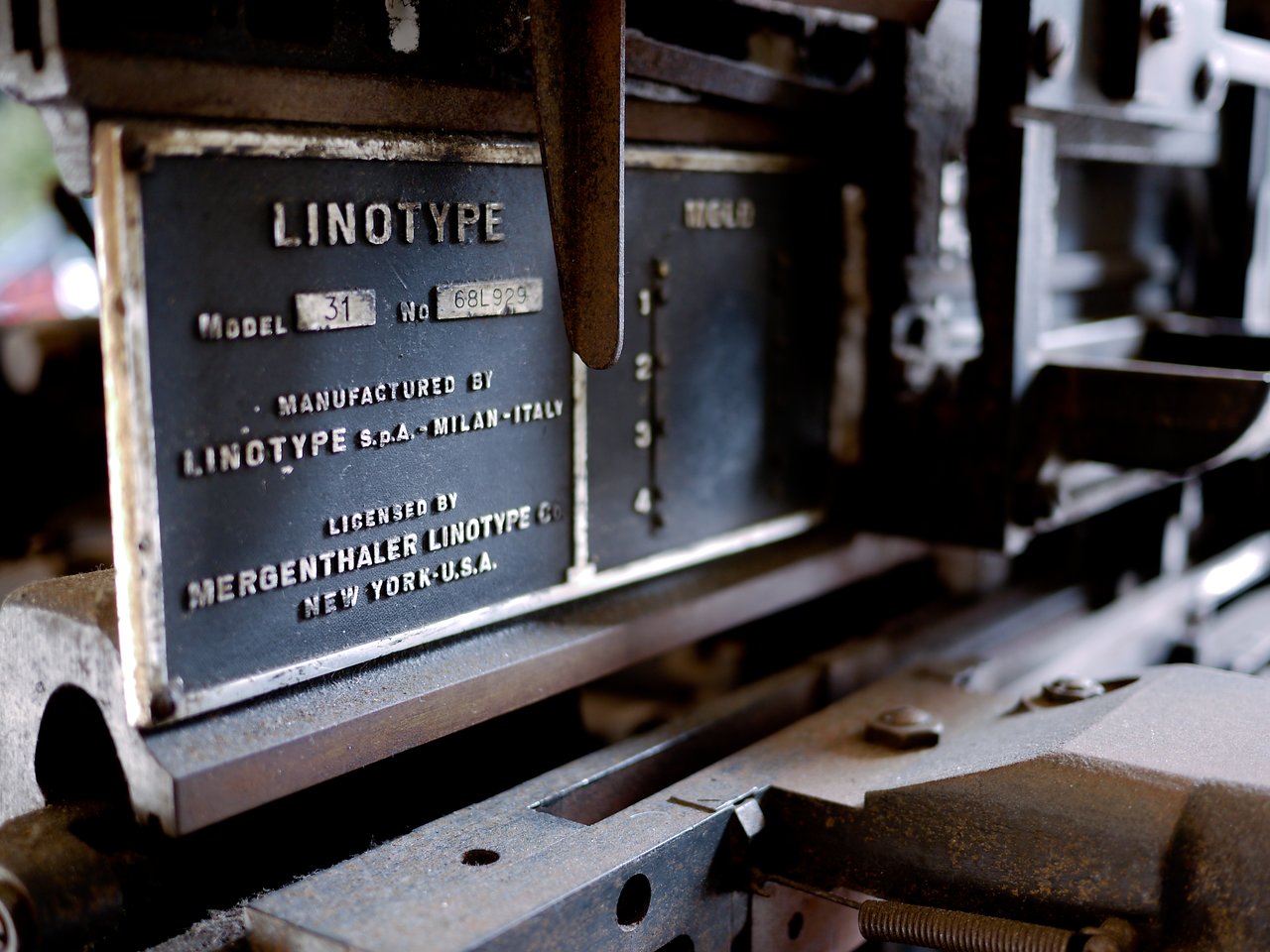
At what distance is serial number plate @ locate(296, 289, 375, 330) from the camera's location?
3.60 ft

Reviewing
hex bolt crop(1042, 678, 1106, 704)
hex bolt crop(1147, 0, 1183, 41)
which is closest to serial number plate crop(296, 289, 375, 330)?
hex bolt crop(1042, 678, 1106, 704)

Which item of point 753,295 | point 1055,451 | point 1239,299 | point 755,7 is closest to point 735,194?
point 753,295

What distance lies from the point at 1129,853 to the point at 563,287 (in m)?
0.70

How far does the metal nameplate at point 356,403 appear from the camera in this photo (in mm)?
1009

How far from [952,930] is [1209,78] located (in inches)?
51.6

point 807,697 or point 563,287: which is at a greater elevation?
point 563,287

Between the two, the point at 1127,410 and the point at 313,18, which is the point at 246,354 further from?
the point at 1127,410

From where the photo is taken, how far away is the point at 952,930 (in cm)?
114

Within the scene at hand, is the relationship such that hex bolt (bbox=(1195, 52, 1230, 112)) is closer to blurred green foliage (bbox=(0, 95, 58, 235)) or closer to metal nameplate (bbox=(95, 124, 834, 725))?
metal nameplate (bbox=(95, 124, 834, 725))

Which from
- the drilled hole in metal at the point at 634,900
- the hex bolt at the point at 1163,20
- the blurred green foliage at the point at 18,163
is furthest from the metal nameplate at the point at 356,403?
the blurred green foliage at the point at 18,163

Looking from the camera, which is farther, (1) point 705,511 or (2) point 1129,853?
(1) point 705,511

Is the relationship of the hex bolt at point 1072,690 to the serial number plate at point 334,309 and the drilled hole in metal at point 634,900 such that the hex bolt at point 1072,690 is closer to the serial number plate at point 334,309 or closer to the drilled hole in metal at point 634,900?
the drilled hole in metal at point 634,900

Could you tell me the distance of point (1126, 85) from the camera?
5.58ft

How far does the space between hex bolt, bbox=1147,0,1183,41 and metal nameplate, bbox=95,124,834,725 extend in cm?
62
